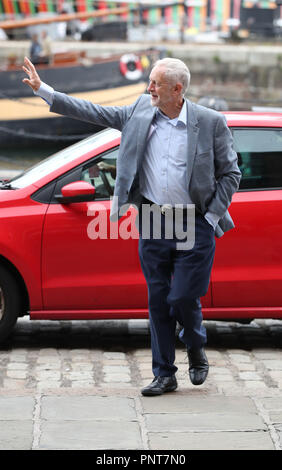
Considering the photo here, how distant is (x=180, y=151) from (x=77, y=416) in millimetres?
1382

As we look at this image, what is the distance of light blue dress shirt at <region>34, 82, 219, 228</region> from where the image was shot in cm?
449

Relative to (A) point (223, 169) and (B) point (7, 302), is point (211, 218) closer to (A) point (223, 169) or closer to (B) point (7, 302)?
(A) point (223, 169)

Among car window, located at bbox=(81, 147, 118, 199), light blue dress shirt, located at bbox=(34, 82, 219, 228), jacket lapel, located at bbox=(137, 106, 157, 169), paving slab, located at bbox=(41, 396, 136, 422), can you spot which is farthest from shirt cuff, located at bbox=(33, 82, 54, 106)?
paving slab, located at bbox=(41, 396, 136, 422)

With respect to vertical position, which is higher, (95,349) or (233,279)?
(233,279)

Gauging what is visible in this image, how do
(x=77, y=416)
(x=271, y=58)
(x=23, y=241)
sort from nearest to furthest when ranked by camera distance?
(x=77, y=416) → (x=23, y=241) → (x=271, y=58)

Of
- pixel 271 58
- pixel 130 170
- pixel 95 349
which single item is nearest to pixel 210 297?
pixel 95 349

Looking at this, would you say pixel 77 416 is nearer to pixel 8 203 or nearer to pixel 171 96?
pixel 171 96

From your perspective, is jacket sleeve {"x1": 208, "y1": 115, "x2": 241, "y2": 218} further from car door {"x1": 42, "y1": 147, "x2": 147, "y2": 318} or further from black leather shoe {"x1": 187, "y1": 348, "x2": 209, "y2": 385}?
car door {"x1": 42, "y1": 147, "x2": 147, "y2": 318}

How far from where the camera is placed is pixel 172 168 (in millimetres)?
4492

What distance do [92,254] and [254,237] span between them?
1.05m

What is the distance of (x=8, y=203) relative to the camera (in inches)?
232

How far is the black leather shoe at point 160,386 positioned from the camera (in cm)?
475

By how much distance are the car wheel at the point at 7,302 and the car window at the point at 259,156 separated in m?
1.62

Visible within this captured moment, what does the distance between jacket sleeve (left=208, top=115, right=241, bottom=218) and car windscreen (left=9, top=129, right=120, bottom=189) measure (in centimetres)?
158
